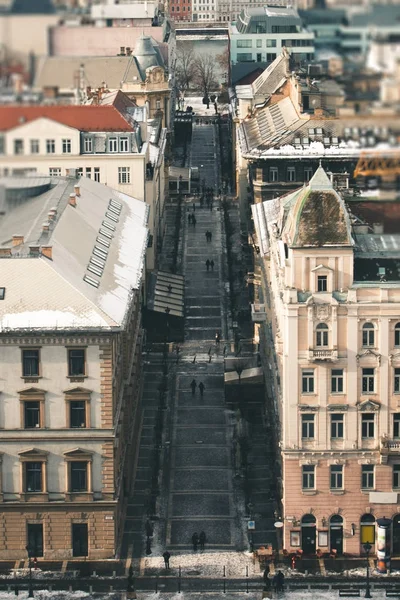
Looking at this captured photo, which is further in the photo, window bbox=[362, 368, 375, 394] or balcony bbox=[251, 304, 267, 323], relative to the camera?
balcony bbox=[251, 304, 267, 323]

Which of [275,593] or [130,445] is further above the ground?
[130,445]

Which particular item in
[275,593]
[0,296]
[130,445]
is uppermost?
[0,296]

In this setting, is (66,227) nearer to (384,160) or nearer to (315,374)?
(315,374)

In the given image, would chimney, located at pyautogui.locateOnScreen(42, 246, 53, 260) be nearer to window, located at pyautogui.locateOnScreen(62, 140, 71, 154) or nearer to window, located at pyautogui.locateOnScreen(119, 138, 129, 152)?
window, located at pyautogui.locateOnScreen(62, 140, 71, 154)

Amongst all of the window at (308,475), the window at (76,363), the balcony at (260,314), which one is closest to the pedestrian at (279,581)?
the window at (308,475)

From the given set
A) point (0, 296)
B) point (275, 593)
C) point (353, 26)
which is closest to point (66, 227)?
point (0, 296)

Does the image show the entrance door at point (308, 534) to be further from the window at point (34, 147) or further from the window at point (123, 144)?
the window at point (123, 144)

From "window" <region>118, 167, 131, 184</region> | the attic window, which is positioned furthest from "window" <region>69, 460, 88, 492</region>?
"window" <region>118, 167, 131, 184</region>
